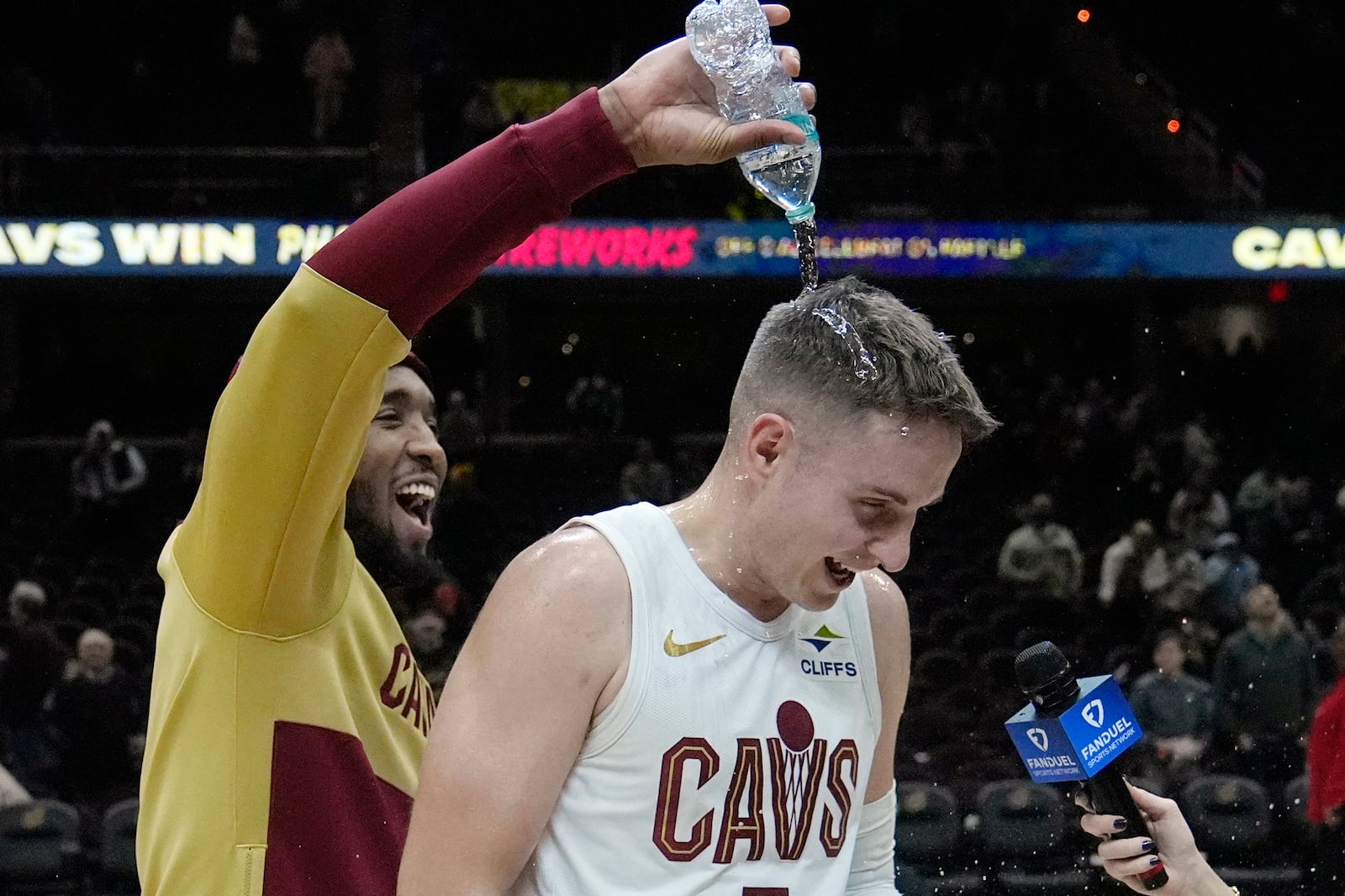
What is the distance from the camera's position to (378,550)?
2152 millimetres

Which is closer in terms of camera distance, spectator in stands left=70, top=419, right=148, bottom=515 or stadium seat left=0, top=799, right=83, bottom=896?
Result: stadium seat left=0, top=799, right=83, bottom=896

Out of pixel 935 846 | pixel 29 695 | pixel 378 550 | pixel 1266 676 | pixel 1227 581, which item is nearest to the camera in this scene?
pixel 378 550

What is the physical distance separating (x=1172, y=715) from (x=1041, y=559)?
277 cm

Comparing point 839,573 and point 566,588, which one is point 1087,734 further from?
point 566,588

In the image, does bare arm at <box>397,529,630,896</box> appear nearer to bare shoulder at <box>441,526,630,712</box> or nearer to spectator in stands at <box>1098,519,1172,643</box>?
bare shoulder at <box>441,526,630,712</box>

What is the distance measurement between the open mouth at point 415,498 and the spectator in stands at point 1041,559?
305 inches

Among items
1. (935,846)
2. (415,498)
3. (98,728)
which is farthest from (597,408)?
(415,498)

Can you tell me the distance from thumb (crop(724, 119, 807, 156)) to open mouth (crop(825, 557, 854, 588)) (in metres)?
0.46

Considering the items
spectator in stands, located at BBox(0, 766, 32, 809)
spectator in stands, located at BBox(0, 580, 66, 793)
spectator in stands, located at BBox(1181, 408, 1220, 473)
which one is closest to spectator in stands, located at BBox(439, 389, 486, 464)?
spectator in stands, located at BBox(0, 580, 66, 793)

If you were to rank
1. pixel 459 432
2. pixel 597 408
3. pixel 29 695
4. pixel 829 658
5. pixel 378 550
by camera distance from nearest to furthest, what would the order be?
1. pixel 829 658
2. pixel 378 550
3. pixel 29 695
4. pixel 459 432
5. pixel 597 408

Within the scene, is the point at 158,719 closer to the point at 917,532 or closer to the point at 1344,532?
the point at 917,532

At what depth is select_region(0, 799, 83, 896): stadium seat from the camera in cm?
584

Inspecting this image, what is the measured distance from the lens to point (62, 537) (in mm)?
11477

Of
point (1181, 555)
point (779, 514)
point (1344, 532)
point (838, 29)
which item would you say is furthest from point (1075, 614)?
point (838, 29)
